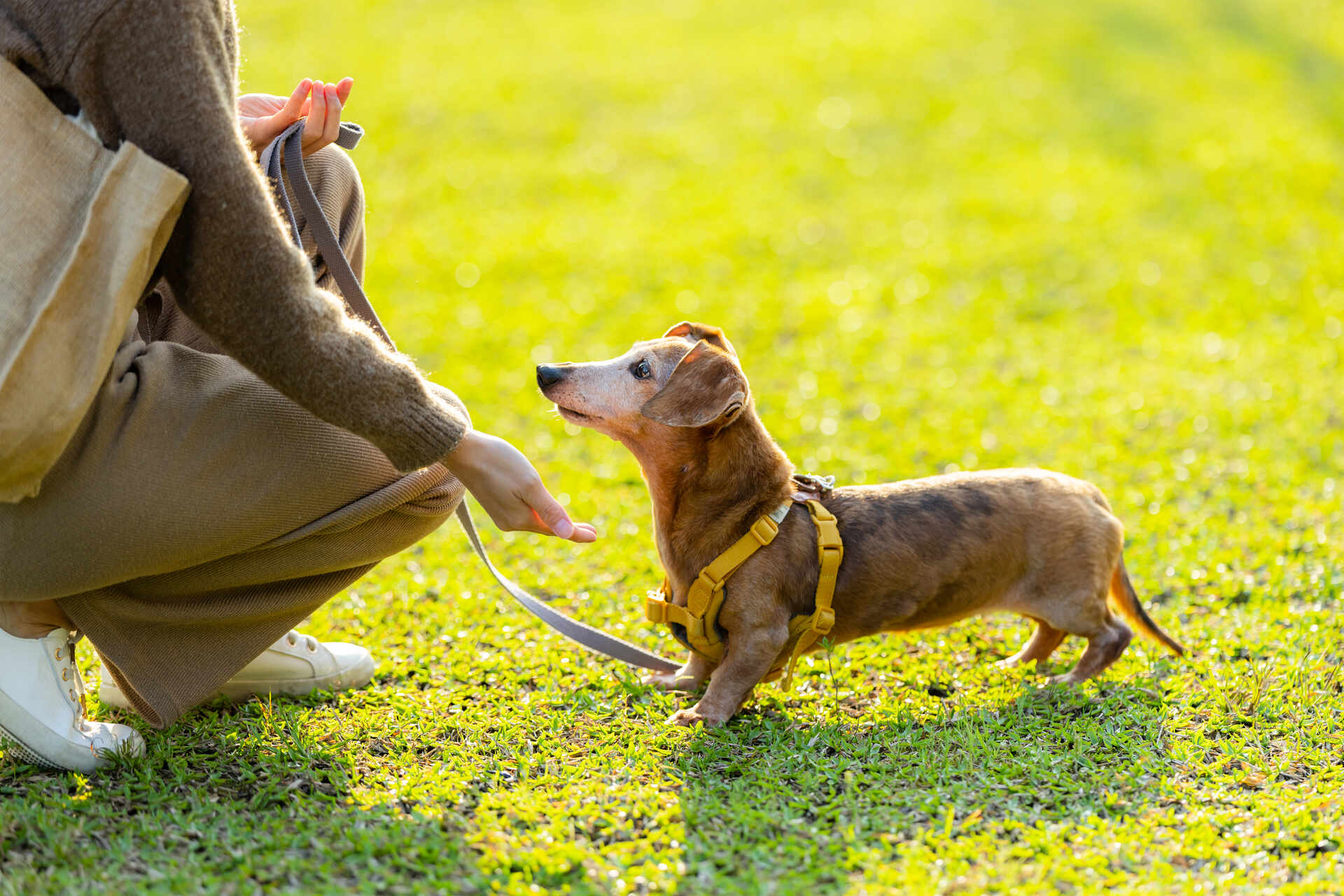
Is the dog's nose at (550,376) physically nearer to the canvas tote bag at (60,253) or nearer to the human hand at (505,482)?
the human hand at (505,482)

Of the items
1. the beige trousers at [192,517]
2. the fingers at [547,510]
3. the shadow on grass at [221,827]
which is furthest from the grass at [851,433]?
the fingers at [547,510]

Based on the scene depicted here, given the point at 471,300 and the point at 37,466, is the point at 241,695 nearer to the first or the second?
the point at 37,466

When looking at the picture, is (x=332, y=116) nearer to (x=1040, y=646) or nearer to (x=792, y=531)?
(x=792, y=531)

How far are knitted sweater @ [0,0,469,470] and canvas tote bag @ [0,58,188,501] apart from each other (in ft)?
0.21

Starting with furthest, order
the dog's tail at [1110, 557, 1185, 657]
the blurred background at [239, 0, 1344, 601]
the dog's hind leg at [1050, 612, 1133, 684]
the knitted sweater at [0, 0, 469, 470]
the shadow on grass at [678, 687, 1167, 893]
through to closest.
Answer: the blurred background at [239, 0, 1344, 601], the dog's tail at [1110, 557, 1185, 657], the dog's hind leg at [1050, 612, 1133, 684], the shadow on grass at [678, 687, 1167, 893], the knitted sweater at [0, 0, 469, 470]

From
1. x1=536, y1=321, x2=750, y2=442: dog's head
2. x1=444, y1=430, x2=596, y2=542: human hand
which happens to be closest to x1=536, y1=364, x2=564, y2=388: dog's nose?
x1=536, y1=321, x2=750, y2=442: dog's head

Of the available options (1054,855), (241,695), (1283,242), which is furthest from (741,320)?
(1054,855)

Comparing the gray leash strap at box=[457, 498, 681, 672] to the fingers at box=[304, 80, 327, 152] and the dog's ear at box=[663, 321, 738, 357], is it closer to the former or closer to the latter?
the dog's ear at box=[663, 321, 738, 357]

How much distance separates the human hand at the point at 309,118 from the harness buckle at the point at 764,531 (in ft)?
5.61

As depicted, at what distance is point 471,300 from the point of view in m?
8.69

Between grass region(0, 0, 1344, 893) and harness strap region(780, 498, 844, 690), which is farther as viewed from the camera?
harness strap region(780, 498, 844, 690)

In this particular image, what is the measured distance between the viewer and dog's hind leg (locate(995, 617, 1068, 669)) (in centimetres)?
413

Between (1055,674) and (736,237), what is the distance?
6411mm

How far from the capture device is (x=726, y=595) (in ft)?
12.2
